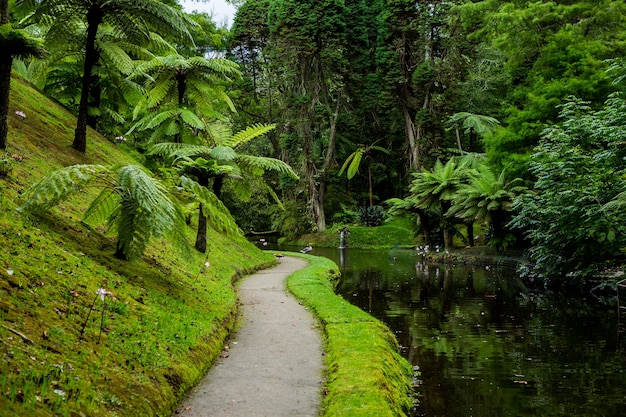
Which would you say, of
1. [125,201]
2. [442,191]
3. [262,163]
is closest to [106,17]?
[262,163]

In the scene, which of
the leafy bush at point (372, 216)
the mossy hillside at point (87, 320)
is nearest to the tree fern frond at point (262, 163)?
the mossy hillside at point (87, 320)

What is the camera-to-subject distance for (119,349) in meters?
4.46

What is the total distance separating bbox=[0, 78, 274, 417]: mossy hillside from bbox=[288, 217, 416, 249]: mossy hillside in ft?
79.1

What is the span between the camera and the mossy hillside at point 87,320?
3.41m

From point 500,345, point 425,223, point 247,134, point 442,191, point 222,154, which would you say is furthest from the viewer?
point 425,223

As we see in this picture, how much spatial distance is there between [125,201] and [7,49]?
11.0 feet

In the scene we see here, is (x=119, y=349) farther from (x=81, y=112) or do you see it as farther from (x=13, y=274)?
(x=81, y=112)

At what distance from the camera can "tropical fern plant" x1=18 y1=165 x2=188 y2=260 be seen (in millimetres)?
5875

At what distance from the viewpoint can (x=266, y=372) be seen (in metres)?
5.68

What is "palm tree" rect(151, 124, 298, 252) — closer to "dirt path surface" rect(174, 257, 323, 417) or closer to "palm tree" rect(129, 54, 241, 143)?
"palm tree" rect(129, 54, 241, 143)

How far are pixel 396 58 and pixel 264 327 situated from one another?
96.7 ft

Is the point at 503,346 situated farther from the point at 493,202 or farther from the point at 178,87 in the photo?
the point at 493,202

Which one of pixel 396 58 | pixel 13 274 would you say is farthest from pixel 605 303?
pixel 396 58

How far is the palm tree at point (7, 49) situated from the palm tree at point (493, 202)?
623 inches
